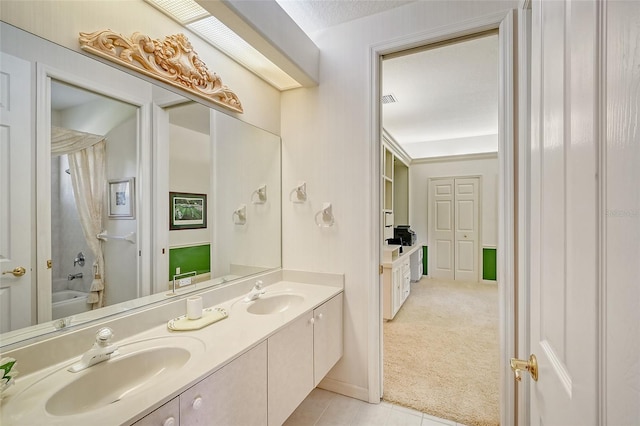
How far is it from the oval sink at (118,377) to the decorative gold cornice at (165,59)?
47.8 inches

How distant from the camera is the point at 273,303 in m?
1.92

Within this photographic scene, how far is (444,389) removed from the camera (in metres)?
2.11

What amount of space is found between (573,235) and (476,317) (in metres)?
3.62

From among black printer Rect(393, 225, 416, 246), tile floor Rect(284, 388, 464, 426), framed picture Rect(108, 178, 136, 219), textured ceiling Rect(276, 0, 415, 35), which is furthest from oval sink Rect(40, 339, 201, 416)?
black printer Rect(393, 225, 416, 246)

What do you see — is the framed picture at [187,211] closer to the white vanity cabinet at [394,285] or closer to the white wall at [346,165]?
the white wall at [346,165]

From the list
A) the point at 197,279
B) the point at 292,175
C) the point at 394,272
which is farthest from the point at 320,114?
the point at 394,272

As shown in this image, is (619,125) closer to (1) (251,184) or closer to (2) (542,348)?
(2) (542,348)

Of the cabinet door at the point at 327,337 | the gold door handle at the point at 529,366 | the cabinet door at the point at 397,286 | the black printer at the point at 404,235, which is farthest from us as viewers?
the black printer at the point at 404,235

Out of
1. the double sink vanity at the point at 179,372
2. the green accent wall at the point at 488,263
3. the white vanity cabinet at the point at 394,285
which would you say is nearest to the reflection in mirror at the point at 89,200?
the double sink vanity at the point at 179,372

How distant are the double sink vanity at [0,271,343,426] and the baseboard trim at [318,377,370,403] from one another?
423mm

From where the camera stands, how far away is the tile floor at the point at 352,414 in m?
1.78

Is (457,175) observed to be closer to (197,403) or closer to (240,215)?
(240,215)

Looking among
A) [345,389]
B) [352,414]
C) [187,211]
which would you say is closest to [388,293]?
[345,389]

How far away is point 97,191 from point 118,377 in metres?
0.74
